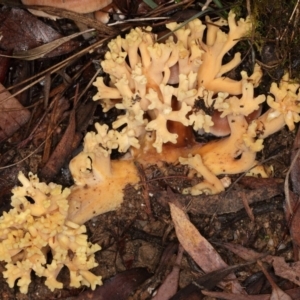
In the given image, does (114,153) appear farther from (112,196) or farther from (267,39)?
(267,39)

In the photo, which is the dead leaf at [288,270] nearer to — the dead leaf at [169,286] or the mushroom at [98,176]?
the dead leaf at [169,286]

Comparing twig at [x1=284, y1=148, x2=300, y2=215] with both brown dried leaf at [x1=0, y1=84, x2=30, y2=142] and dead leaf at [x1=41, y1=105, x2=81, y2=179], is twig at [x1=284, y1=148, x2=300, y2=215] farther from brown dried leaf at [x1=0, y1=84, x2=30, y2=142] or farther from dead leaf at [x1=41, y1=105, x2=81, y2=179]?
brown dried leaf at [x1=0, y1=84, x2=30, y2=142]

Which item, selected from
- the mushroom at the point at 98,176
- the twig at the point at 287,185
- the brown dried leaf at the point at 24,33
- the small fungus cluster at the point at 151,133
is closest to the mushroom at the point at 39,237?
the small fungus cluster at the point at 151,133

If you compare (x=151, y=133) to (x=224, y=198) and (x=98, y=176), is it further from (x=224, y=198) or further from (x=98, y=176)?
(x=224, y=198)

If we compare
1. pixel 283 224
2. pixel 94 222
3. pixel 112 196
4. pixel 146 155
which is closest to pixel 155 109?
pixel 146 155

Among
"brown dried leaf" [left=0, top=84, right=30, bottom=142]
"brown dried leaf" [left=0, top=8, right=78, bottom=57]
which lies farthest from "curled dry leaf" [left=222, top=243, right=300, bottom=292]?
"brown dried leaf" [left=0, top=8, right=78, bottom=57]

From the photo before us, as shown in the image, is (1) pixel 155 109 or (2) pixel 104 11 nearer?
(1) pixel 155 109
